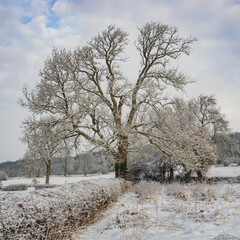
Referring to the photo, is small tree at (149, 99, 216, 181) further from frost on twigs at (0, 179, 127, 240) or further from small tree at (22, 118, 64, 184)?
frost on twigs at (0, 179, 127, 240)

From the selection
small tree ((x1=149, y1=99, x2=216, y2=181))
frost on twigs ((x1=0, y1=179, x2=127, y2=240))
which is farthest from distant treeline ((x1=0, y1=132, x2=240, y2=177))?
frost on twigs ((x1=0, y1=179, x2=127, y2=240))

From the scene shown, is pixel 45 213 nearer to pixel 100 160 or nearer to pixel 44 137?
pixel 44 137

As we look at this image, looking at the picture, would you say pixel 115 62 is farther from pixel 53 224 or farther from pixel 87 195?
pixel 53 224

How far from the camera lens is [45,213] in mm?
3264

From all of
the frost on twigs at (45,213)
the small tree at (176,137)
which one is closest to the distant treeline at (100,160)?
the small tree at (176,137)

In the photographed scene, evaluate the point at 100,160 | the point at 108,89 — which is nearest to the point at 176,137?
the point at 108,89

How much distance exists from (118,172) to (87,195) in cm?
788

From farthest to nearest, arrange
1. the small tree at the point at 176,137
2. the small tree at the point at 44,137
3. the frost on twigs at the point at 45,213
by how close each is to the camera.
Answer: the small tree at the point at 176,137 → the small tree at the point at 44,137 → the frost on twigs at the point at 45,213

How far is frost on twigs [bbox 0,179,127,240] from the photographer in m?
2.81

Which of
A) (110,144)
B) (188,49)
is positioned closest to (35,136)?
(110,144)

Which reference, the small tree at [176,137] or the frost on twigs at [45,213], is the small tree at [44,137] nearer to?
the small tree at [176,137]

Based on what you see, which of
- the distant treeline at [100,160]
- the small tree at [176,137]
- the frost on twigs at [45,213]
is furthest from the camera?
the distant treeline at [100,160]

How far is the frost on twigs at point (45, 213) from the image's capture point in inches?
110

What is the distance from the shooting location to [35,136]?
1053 centimetres
